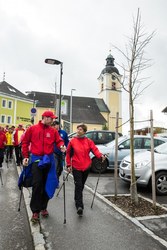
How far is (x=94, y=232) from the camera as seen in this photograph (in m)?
4.27

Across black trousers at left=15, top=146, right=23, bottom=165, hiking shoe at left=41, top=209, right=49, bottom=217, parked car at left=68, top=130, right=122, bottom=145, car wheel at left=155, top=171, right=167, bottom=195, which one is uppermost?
parked car at left=68, top=130, right=122, bottom=145

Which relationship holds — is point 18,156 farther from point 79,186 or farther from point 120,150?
point 79,186

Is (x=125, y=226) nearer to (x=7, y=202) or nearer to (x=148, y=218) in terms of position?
(x=148, y=218)

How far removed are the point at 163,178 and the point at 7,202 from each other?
424 cm

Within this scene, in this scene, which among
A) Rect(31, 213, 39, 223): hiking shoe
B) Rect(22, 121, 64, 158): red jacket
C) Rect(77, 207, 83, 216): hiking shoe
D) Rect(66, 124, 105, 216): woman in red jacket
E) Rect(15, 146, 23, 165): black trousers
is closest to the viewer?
Rect(31, 213, 39, 223): hiking shoe

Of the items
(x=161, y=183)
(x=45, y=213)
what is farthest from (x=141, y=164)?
(x=45, y=213)

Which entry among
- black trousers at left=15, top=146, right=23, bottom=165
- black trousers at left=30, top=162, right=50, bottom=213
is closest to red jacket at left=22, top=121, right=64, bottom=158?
black trousers at left=30, top=162, right=50, bottom=213

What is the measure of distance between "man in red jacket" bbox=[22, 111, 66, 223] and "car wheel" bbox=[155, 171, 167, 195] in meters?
3.64

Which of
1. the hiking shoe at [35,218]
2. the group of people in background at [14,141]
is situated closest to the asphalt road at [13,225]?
the hiking shoe at [35,218]

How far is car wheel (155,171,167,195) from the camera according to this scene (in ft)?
23.7

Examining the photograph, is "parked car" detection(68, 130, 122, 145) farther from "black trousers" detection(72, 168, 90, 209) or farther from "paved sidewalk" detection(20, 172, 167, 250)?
"black trousers" detection(72, 168, 90, 209)

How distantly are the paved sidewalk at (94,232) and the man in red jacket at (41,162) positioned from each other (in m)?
0.41

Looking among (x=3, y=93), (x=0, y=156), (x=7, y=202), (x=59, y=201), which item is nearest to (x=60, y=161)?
(x=59, y=201)

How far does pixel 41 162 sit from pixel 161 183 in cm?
410
